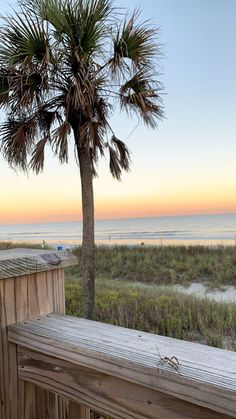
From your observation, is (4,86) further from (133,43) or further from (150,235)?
(150,235)

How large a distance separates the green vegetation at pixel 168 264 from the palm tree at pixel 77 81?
5100mm

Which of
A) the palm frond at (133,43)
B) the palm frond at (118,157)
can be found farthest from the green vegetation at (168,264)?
the palm frond at (133,43)

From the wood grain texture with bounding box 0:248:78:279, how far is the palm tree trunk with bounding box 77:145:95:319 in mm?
4551

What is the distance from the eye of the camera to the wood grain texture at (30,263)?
943mm

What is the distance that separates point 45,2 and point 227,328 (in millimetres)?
5694

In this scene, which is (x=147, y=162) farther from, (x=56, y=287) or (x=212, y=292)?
(x=56, y=287)

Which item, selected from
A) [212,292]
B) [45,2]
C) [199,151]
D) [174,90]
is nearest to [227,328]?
[212,292]

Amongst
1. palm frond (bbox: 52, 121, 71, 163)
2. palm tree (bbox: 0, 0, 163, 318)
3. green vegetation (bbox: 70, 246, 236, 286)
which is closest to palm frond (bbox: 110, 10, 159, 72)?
palm tree (bbox: 0, 0, 163, 318)

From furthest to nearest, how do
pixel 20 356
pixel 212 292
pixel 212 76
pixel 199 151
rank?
1. pixel 199 151
2. pixel 212 76
3. pixel 212 292
4. pixel 20 356

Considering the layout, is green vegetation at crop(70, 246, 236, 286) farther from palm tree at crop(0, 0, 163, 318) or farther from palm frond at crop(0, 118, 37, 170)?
palm frond at crop(0, 118, 37, 170)

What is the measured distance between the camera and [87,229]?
571 cm

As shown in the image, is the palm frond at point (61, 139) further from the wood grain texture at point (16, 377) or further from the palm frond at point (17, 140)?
the wood grain texture at point (16, 377)

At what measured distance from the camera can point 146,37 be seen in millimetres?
5730

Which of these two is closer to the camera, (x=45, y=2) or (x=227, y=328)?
(x=227, y=328)
